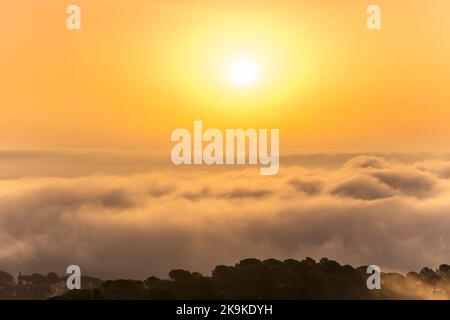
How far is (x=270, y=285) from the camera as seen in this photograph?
10206 centimetres

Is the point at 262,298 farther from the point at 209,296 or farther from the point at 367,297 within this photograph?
the point at 367,297

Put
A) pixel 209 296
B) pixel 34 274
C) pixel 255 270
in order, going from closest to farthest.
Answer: pixel 209 296 < pixel 255 270 < pixel 34 274

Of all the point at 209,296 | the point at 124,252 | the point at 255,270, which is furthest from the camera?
the point at 124,252

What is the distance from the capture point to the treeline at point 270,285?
98.1m

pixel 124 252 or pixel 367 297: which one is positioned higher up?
pixel 124 252

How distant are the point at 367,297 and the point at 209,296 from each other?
22.6 meters

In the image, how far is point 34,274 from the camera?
124 metres

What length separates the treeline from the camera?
9806cm
